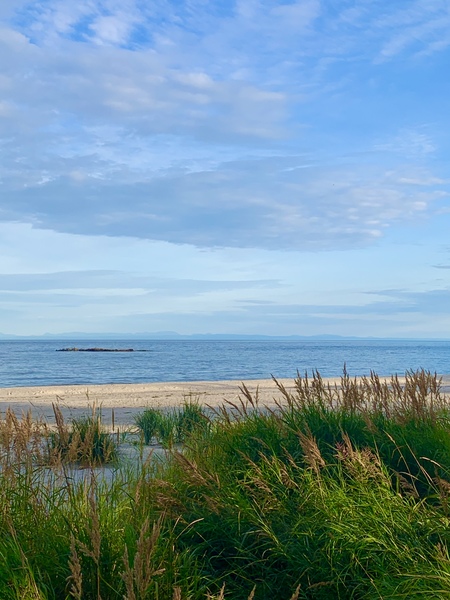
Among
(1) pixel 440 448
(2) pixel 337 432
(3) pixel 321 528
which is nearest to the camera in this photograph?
(3) pixel 321 528

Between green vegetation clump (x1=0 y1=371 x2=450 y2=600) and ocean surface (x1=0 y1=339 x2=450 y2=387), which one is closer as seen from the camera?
green vegetation clump (x1=0 y1=371 x2=450 y2=600)

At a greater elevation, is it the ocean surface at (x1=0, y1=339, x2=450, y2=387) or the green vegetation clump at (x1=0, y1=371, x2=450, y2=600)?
the green vegetation clump at (x1=0, y1=371, x2=450, y2=600)

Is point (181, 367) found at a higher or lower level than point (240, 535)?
lower

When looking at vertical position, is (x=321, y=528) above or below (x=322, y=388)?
below

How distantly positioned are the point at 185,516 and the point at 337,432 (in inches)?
68.9

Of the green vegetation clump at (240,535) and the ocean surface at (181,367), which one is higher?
the green vegetation clump at (240,535)

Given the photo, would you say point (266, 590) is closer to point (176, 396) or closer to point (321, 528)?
point (321, 528)

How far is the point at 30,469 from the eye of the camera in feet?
13.5

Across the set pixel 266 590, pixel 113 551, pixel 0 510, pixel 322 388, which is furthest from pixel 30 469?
pixel 322 388

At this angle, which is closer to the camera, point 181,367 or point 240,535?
point 240,535

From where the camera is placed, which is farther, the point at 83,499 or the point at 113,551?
the point at 83,499

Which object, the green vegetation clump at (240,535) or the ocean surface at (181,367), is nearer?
the green vegetation clump at (240,535)

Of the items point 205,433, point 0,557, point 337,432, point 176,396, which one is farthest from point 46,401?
point 0,557

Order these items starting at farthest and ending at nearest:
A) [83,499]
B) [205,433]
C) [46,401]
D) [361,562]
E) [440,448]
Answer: [46,401] → [205,433] → [440,448] → [83,499] → [361,562]
